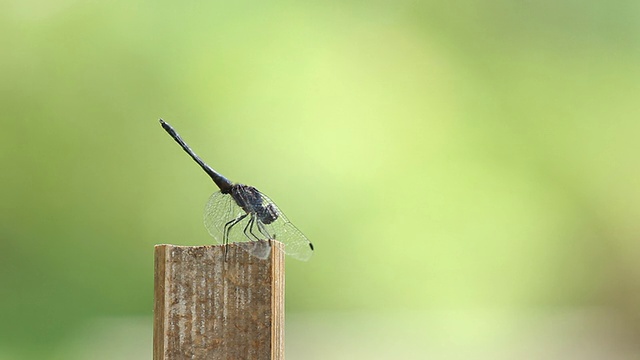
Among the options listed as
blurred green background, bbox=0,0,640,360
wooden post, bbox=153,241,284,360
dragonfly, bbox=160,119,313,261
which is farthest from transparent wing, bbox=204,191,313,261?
blurred green background, bbox=0,0,640,360

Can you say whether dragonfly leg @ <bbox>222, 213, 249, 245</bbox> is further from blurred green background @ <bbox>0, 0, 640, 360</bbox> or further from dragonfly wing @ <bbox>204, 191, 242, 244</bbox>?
blurred green background @ <bbox>0, 0, 640, 360</bbox>

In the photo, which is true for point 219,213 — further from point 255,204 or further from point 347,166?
point 347,166

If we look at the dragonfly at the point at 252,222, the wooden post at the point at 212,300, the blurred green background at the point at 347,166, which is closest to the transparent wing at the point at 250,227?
the dragonfly at the point at 252,222

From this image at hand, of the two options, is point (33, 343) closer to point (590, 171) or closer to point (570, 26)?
point (590, 171)

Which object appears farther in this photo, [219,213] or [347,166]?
[347,166]

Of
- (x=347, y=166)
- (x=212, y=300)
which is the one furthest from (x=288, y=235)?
(x=347, y=166)

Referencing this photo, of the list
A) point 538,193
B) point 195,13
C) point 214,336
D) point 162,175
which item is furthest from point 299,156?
point 214,336
